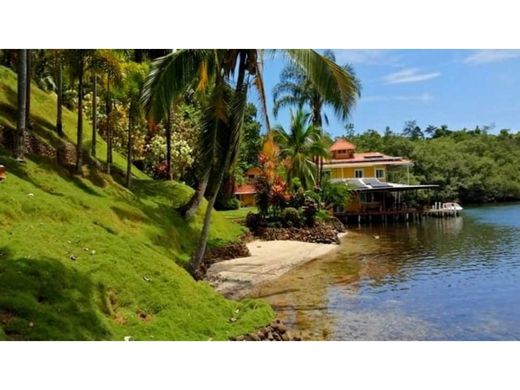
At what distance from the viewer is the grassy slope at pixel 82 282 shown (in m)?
6.29

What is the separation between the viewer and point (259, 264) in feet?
51.6

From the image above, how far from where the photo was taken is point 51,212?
9461mm

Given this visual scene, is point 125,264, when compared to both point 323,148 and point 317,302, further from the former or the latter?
point 323,148

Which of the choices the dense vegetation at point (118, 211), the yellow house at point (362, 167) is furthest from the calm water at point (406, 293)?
the yellow house at point (362, 167)

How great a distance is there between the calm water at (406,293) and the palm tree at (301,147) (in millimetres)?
7975

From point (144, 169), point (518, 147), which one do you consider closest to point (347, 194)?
→ point (144, 169)

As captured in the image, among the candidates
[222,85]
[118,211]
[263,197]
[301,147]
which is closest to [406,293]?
[222,85]

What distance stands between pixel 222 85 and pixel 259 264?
21.7 ft

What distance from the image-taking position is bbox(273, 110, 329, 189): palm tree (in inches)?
1170

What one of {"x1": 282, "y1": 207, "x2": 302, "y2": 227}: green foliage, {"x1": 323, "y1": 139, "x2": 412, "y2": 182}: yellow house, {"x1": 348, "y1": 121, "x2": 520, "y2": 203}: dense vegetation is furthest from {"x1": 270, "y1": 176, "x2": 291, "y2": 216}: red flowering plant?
{"x1": 348, "y1": 121, "x2": 520, "y2": 203}: dense vegetation

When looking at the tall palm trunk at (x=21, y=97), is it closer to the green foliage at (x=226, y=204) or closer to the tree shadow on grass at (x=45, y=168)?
the tree shadow on grass at (x=45, y=168)

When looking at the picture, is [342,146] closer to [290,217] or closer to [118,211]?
[290,217]

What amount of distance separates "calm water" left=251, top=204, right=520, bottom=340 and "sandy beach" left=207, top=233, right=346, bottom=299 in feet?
1.46
